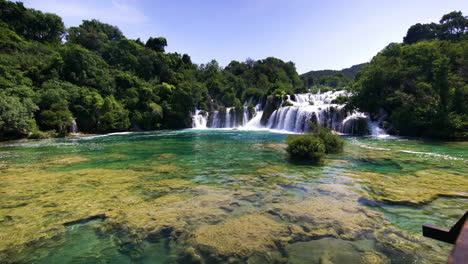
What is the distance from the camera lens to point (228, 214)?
4.75 metres

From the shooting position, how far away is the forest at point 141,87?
20906 millimetres

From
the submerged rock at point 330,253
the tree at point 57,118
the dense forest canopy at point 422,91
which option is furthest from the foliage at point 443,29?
the tree at point 57,118

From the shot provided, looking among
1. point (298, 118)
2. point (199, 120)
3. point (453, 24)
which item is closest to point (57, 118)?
point (199, 120)

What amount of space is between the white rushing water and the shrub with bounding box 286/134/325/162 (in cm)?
1619

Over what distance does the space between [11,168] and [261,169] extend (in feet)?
36.9

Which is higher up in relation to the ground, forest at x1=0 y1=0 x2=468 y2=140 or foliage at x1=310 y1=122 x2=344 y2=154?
forest at x1=0 y1=0 x2=468 y2=140

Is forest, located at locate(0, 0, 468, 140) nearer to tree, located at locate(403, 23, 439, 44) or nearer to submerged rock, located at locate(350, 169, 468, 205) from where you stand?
tree, located at locate(403, 23, 439, 44)

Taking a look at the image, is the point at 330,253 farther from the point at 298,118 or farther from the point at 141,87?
the point at 141,87

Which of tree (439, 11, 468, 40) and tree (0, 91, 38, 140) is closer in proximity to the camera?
tree (0, 91, 38, 140)

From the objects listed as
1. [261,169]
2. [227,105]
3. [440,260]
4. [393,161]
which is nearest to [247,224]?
[440,260]

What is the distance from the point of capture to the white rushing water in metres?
26.7

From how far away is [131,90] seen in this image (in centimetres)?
3956

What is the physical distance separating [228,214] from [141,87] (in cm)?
4203

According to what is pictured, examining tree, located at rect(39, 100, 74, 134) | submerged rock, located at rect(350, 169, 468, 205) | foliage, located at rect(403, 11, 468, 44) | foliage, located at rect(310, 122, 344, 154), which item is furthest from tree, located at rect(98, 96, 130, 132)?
foliage, located at rect(403, 11, 468, 44)
